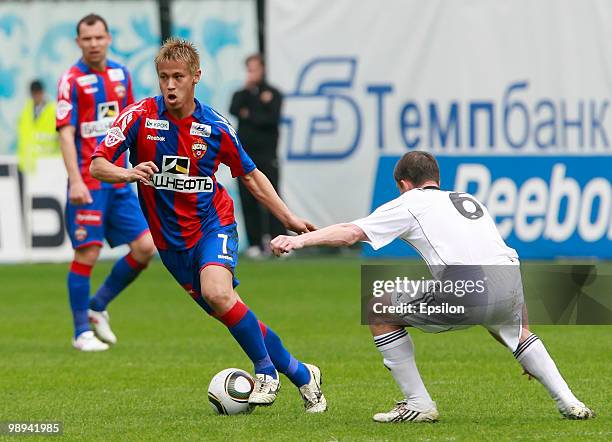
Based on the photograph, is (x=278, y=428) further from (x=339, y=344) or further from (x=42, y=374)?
(x=339, y=344)

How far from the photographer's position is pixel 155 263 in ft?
62.3

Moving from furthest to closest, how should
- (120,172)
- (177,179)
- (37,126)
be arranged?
(37,126), (177,179), (120,172)

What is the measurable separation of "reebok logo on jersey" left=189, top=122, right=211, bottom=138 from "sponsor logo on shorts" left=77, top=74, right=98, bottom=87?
317 centimetres

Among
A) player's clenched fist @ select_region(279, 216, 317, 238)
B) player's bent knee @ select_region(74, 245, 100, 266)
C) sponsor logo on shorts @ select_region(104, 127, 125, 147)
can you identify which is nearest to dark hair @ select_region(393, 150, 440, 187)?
player's clenched fist @ select_region(279, 216, 317, 238)

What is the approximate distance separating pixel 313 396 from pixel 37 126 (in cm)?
1291

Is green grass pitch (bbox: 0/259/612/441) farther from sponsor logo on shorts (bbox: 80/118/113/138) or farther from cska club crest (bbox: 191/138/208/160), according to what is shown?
sponsor logo on shorts (bbox: 80/118/113/138)

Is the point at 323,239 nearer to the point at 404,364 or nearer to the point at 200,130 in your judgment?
the point at 404,364

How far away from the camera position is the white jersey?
23.0ft

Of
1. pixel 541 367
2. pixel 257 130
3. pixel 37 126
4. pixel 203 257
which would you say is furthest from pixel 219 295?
pixel 37 126

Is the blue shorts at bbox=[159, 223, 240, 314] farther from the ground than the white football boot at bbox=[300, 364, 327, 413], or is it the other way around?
the blue shorts at bbox=[159, 223, 240, 314]

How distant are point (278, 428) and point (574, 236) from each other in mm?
10257

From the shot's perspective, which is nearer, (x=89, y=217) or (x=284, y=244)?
(x=284, y=244)

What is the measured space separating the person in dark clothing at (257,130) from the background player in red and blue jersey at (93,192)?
7.44 metres

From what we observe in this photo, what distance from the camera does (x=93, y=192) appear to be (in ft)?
36.2
